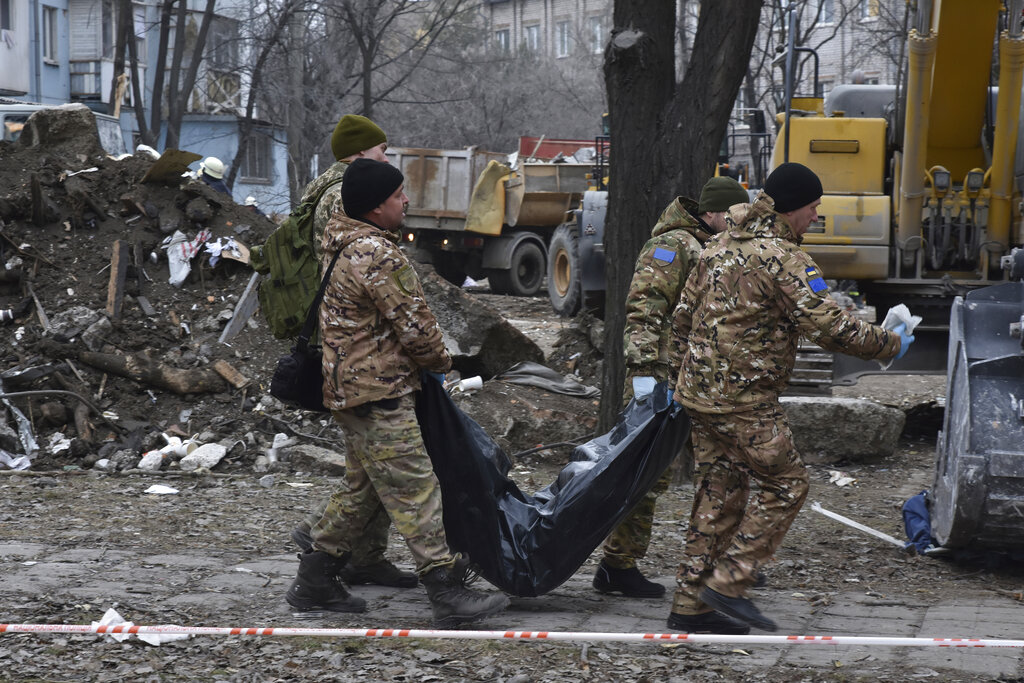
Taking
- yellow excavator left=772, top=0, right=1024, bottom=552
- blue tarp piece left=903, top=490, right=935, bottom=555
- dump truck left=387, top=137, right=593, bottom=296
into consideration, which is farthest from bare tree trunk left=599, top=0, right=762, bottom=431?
dump truck left=387, top=137, right=593, bottom=296

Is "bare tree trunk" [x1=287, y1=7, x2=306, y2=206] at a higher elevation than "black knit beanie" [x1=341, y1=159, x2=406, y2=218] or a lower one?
higher

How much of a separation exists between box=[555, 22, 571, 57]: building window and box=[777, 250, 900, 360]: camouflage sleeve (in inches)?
1648

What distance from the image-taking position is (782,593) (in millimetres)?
Answer: 5012

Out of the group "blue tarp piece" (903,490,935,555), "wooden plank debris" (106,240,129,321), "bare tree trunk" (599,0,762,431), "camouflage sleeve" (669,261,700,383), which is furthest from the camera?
"wooden plank debris" (106,240,129,321)

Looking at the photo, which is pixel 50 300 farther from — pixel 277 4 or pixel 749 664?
pixel 277 4

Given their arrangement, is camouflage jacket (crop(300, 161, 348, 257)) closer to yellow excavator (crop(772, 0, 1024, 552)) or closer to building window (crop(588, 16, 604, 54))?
yellow excavator (crop(772, 0, 1024, 552))

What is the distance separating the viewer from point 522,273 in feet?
64.0

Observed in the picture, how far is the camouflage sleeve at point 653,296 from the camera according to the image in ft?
15.5

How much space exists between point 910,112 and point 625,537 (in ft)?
15.2

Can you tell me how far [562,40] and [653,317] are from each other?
42434 mm

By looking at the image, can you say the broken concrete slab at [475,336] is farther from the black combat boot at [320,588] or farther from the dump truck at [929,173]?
Answer: the black combat boot at [320,588]

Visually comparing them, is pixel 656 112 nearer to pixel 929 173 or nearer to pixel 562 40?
pixel 929 173

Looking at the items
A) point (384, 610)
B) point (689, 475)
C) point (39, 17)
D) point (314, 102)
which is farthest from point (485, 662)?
point (39, 17)

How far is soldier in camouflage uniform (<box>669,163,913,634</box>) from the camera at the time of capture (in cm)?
405
